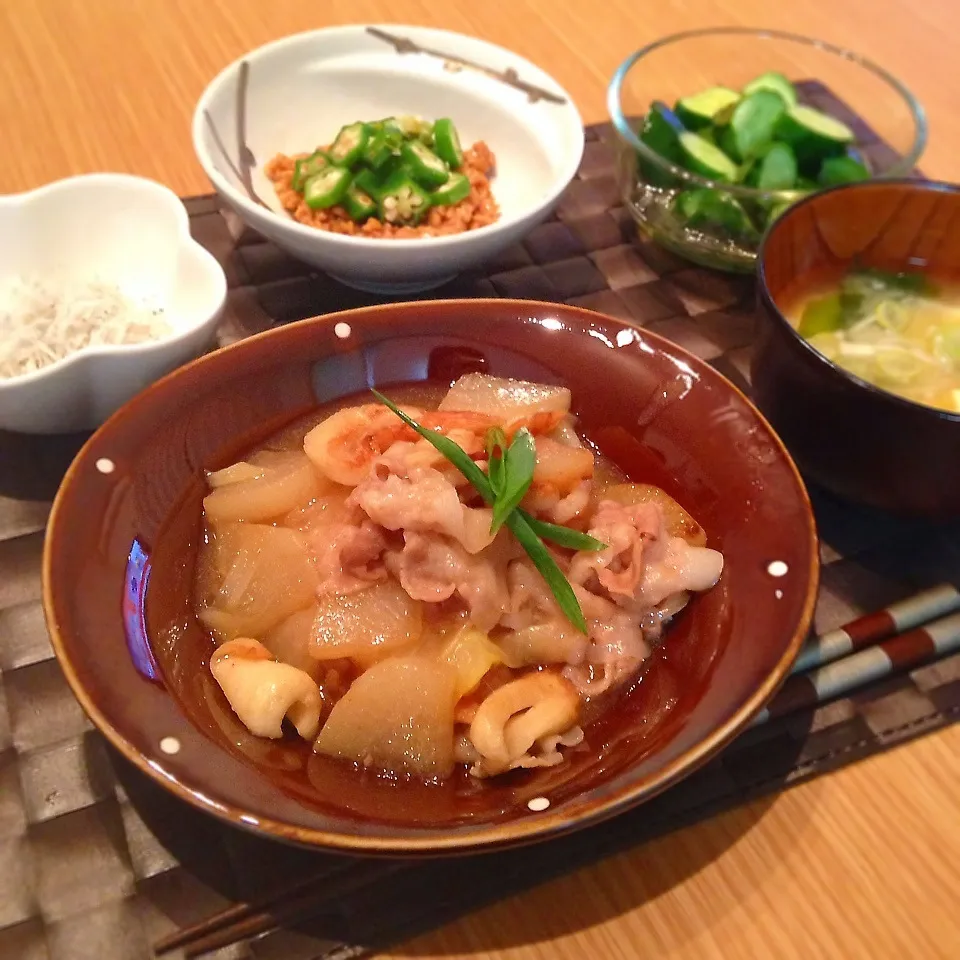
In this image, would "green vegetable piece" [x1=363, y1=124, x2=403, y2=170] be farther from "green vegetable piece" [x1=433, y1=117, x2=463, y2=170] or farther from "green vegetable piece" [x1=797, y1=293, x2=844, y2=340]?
"green vegetable piece" [x1=797, y1=293, x2=844, y2=340]

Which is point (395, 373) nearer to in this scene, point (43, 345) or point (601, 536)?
point (601, 536)

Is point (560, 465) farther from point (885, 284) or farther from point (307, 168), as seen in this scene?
point (307, 168)

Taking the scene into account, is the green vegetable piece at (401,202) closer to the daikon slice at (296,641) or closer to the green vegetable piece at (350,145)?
the green vegetable piece at (350,145)

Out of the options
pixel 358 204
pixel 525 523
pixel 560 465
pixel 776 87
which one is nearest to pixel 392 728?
pixel 525 523

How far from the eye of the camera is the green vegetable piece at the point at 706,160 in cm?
193

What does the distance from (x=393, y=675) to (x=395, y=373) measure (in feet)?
1.77

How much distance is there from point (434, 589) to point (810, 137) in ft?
4.90

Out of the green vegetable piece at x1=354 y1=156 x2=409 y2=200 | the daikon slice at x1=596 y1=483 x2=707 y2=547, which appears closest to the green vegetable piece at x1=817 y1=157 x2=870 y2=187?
the green vegetable piece at x1=354 y1=156 x2=409 y2=200

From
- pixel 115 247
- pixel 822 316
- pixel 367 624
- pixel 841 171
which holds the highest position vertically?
pixel 841 171

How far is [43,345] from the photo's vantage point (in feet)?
4.88

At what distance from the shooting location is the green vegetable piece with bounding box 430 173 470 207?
1.90 metres

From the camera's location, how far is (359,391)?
4.56 feet

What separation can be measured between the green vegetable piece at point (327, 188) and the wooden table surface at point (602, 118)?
0.34m

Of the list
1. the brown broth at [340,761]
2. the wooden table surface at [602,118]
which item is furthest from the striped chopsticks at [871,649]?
the brown broth at [340,761]
